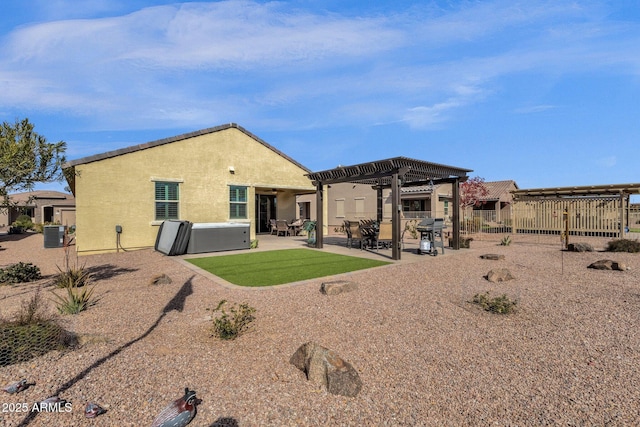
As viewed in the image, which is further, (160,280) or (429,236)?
(429,236)

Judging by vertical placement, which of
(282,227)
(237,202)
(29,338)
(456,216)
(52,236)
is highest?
(237,202)

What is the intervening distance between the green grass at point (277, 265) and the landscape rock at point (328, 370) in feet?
11.3

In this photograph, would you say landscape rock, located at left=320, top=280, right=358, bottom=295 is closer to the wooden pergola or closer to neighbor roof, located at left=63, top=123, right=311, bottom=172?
the wooden pergola

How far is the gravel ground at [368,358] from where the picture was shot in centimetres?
250

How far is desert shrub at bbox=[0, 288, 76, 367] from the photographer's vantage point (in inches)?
127

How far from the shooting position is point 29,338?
3.47m

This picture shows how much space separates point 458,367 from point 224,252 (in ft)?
31.6

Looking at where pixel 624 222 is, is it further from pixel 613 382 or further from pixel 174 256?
pixel 174 256

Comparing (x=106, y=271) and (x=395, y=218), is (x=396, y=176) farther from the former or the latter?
(x=106, y=271)

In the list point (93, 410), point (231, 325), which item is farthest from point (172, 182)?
point (93, 410)

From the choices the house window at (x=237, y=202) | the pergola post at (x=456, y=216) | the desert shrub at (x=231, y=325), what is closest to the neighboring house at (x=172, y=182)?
the house window at (x=237, y=202)

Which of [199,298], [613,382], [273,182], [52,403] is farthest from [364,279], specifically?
[273,182]

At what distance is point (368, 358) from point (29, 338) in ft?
12.0

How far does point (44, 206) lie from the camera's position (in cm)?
3086
